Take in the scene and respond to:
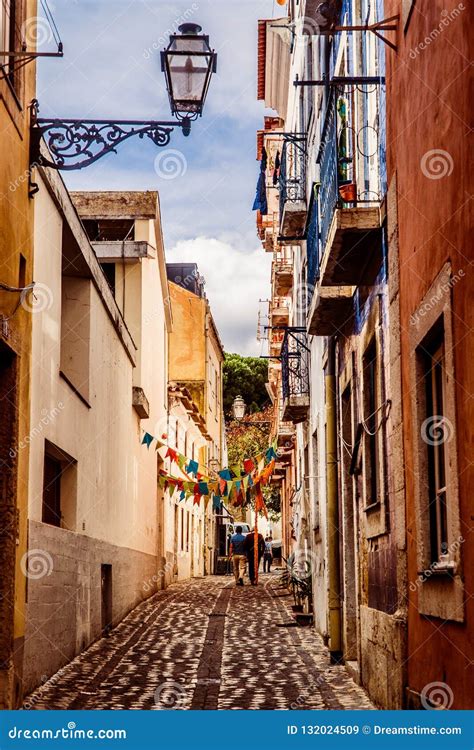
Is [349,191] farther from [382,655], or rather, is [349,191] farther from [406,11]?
[382,655]

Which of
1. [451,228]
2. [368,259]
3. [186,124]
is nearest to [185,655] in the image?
[368,259]

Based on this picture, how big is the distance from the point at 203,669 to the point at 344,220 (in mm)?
5104

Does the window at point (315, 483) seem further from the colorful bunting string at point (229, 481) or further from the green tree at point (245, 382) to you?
the green tree at point (245, 382)

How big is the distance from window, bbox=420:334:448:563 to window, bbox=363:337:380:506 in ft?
9.00

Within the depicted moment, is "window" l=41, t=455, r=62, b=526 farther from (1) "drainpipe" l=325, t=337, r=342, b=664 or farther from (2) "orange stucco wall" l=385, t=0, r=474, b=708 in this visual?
(2) "orange stucco wall" l=385, t=0, r=474, b=708

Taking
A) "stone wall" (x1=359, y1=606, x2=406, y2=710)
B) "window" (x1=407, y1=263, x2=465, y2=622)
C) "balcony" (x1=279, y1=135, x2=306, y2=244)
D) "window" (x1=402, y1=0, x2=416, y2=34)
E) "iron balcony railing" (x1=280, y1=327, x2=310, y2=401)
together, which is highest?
"balcony" (x1=279, y1=135, x2=306, y2=244)

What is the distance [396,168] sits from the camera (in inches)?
327

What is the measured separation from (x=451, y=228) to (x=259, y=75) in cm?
2169

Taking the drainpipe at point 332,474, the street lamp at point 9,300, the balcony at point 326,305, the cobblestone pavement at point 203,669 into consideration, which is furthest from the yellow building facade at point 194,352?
the street lamp at point 9,300

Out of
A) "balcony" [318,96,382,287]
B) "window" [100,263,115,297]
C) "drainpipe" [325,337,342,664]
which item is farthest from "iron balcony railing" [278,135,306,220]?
"balcony" [318,96,382,287]

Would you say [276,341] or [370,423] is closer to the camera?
[370,423]

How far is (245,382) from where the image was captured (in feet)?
191

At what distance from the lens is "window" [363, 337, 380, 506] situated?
10.1 metres

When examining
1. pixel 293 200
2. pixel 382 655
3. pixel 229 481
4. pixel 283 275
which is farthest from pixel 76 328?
pixel 283 275
